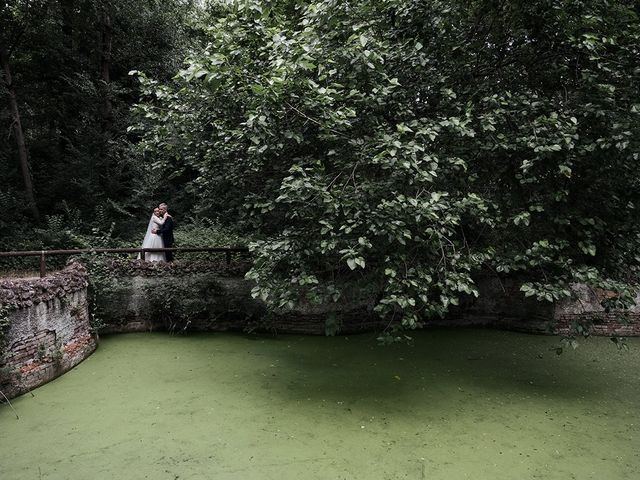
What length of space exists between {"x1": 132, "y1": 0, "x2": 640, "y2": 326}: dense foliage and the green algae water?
1105 millimetres

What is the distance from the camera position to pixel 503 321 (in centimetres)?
811

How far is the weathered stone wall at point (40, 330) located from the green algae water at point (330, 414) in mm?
194

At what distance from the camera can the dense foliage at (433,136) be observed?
4.71 metres

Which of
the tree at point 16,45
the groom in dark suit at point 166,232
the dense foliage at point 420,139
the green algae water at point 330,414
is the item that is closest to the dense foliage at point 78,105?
the tree at point 16,45

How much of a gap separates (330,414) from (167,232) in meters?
5.21

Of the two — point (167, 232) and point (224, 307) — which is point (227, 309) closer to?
point (224, 307)

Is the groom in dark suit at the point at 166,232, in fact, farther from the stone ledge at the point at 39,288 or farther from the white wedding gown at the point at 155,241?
the stone ledge at the point at 39,288

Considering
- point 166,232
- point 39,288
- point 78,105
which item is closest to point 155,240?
point 166,232

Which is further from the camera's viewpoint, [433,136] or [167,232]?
[167,232]

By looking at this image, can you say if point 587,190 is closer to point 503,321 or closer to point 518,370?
point 518,370

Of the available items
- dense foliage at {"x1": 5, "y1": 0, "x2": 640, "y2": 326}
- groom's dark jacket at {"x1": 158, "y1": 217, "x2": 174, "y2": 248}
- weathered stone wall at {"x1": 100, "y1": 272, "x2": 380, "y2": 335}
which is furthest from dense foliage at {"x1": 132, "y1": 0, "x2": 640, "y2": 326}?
groom's dark jacket at {"x1": 158, "y1": 217, "x2": 174, "y2": 248}

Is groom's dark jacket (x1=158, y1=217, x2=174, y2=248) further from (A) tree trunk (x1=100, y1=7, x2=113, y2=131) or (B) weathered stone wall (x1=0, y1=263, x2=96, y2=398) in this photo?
(A) tree trunk (x1=100, y1=7, x2=113, y2=131)

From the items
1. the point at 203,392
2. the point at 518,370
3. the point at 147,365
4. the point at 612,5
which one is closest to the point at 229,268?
the point at 147,365

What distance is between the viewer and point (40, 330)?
551cm
